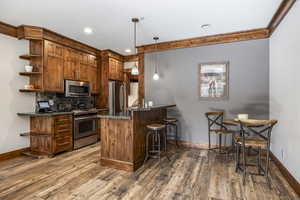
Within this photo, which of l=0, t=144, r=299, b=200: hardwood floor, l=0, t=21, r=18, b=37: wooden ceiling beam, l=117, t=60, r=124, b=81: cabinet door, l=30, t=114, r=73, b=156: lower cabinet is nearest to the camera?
l=0, t=144, r=299, b=200: hardwood floor

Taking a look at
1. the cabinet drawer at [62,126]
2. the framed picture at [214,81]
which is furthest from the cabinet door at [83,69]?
the framed picture at [214,81]

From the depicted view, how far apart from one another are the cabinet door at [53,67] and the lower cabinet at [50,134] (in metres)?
0.77

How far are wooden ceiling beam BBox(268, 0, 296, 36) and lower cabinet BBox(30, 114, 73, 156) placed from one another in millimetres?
4679

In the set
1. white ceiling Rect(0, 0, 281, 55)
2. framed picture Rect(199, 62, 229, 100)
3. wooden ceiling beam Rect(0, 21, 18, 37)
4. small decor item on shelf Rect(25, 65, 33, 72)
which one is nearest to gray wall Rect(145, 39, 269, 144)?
framed picture Rect(199, 62, 229, 100)

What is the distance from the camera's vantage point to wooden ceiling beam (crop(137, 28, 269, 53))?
3.56 metres

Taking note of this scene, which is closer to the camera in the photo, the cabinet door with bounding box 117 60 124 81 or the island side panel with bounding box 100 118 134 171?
the island side panel with bounding box 100 118 134 171

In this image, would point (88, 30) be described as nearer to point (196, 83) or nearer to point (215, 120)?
point (196, 83)

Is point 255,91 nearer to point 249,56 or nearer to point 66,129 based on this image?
point 249,56

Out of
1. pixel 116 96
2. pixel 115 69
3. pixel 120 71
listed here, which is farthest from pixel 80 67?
pixel 120 71

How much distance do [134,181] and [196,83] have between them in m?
2.79

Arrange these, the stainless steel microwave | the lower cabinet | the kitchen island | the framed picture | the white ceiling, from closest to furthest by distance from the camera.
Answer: the white ceiling → the kitchen island → the lower cabinet → the framed picture → the stainless steel microwave

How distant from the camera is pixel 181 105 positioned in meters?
4.29

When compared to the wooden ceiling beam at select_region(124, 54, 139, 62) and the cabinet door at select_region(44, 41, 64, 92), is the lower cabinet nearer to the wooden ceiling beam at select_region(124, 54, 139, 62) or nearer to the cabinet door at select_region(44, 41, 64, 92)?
the cabinet door at select_region(44, 41, 64, 92)

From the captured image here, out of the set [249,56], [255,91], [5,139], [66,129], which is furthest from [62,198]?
[249,56]
